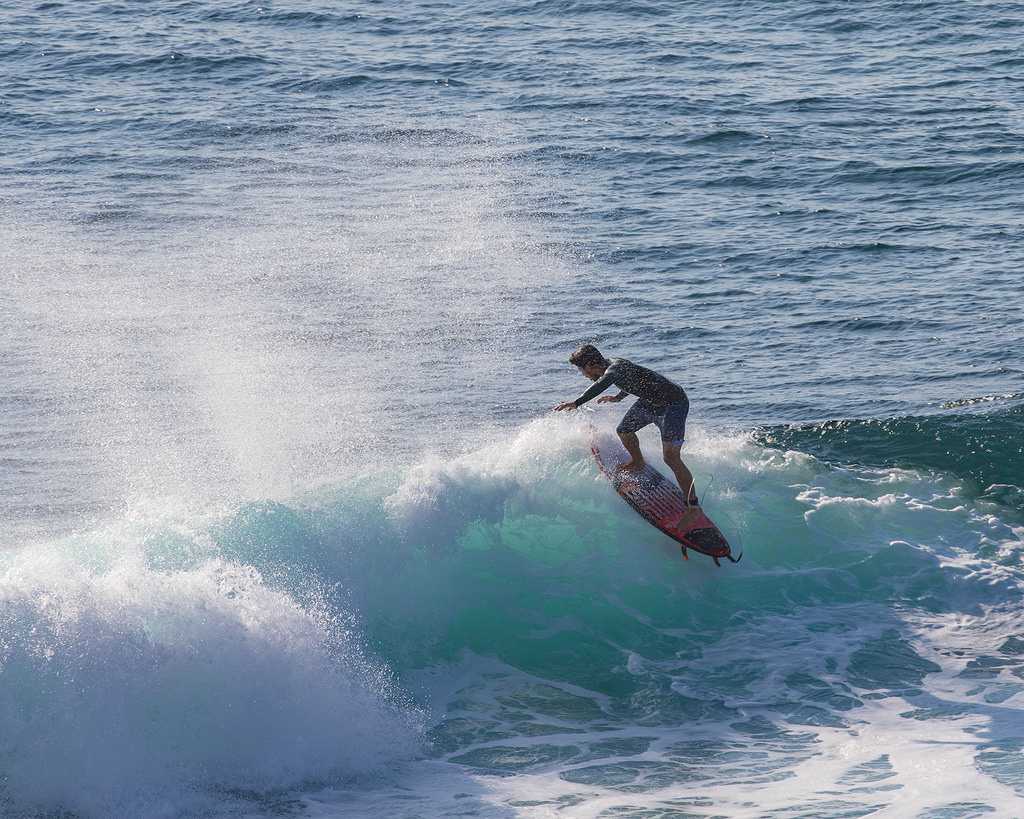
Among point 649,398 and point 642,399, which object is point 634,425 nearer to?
point 642,399

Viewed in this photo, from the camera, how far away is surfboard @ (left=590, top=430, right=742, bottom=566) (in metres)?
17.1

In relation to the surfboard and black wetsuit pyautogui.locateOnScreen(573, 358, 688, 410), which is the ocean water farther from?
black wetsuit pyautogui.locateOnScreen(573, 358, 688, 410)

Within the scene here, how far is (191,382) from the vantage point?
79.4ft

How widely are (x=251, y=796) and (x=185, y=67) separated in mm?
33440

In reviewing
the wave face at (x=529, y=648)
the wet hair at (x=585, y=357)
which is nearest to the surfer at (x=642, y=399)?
the wet hair at (x=585, y=357)

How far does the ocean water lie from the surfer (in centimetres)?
126

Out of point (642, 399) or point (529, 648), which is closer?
point (529, 648)

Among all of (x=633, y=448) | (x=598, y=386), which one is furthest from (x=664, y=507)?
(x=598, y=386)

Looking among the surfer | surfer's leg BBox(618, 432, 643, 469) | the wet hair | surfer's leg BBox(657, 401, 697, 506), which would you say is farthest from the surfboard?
the wet hair

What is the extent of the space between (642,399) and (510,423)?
560 cm

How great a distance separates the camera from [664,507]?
17375 mm

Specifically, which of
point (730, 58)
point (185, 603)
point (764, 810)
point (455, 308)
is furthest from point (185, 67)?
point (764, 810)

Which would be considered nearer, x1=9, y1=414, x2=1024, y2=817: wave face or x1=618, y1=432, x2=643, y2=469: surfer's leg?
x1=9, y1=414, x2=1024, y2=817: wave face

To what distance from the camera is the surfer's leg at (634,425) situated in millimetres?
16891
